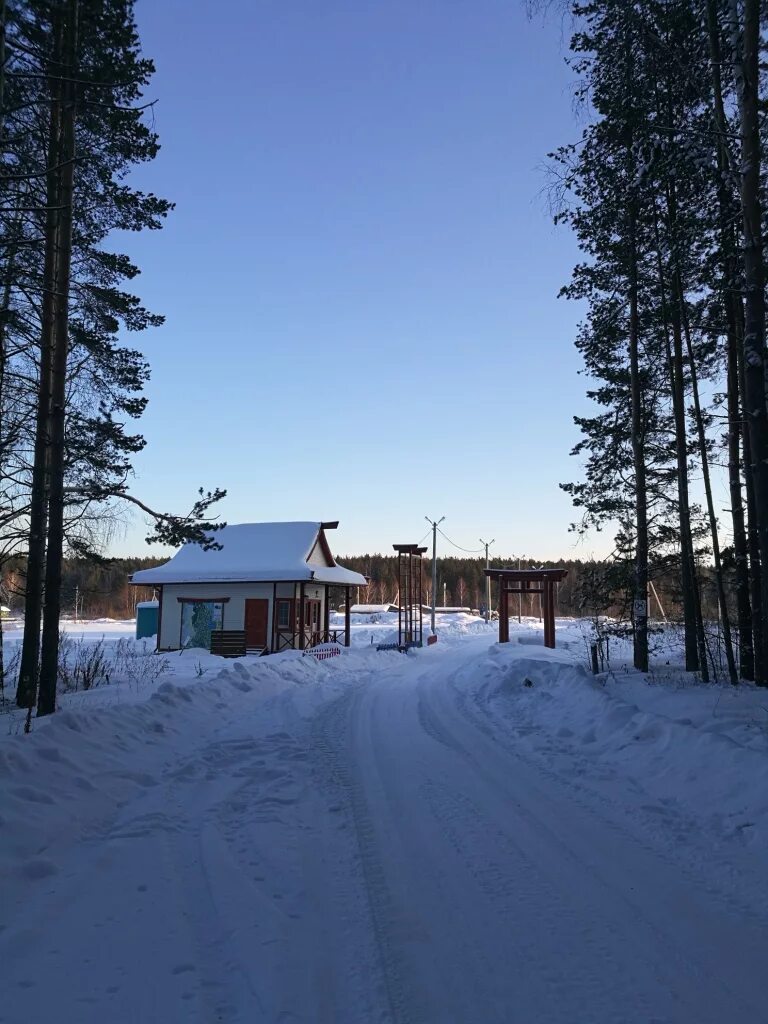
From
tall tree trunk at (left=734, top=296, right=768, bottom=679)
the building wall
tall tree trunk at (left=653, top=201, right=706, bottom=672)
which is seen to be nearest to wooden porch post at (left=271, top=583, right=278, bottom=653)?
the building wall

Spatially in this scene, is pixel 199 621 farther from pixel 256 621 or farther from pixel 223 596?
pixel 256 621

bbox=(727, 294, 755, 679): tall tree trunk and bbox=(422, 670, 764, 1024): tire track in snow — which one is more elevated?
bbox=(727, 294, 755, 679): tall tree trunk

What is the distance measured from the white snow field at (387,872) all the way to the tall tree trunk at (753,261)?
9.74 ft

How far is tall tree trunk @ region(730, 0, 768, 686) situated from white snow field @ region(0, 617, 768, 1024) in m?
2.97

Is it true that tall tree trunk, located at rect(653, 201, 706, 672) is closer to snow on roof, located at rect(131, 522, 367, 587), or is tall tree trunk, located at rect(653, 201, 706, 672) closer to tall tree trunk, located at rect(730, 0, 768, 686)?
tall tree trunk, located at rect(730, 0, 768, 686)

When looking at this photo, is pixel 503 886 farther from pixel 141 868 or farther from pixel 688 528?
pixel 688 528

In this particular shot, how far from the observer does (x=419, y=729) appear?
9.41 m

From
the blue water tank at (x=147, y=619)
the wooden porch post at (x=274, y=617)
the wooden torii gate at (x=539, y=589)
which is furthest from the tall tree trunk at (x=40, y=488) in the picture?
the blue water tank at (x=147, y=619)

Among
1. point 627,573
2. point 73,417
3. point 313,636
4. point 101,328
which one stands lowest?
point 313,636

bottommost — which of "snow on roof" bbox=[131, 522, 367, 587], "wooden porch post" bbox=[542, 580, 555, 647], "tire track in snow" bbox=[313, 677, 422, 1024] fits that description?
"tire track in snow" bbox=[313, 677, 422, 1024]

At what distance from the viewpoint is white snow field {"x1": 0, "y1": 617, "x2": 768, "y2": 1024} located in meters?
3.01

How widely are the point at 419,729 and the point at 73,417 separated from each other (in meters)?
8.37

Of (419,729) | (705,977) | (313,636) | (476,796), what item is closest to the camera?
(705,977)

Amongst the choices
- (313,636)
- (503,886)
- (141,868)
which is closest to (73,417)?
(141,868)
